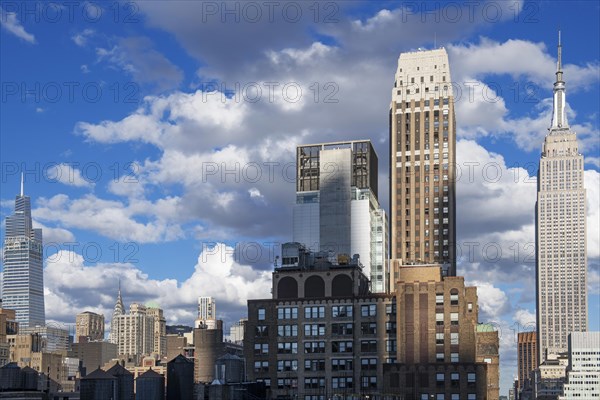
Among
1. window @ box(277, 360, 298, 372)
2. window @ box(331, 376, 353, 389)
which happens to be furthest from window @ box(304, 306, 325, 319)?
window @ box(331, 376, 353, 389)

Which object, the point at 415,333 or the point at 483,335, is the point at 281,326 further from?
the point at 483,335

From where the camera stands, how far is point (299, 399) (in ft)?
477

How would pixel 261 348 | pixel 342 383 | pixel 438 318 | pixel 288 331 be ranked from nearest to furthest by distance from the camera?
pixel 438 318
pixel 342 383
pixel 288 331
pixel 261 348

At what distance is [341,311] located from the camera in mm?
146500

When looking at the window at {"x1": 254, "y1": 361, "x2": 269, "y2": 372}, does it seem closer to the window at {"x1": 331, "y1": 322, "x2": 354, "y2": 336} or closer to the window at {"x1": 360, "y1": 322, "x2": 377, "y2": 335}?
the window at {"x1": 331, "y1": 322, "x2": 354, "y2": 336}

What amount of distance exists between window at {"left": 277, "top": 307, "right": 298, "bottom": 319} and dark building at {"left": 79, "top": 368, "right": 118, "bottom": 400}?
2928 cm

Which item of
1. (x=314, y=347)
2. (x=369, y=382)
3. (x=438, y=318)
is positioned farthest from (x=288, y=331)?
(x=438, y=318)

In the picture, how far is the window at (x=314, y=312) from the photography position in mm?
147375

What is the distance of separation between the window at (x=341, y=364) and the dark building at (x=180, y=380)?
2418 centimetres

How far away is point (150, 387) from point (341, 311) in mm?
33788

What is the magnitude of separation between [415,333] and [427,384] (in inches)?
316

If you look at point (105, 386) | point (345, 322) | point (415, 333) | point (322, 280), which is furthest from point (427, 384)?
point (105, 386)

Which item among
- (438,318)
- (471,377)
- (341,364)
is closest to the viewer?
(471,377)

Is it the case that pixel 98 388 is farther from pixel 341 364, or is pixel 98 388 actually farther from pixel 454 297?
pixel 454 297
